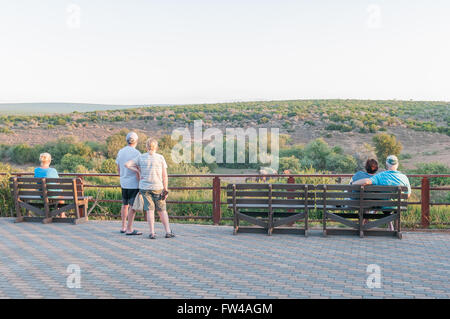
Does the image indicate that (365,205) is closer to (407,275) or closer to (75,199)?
(407,275)

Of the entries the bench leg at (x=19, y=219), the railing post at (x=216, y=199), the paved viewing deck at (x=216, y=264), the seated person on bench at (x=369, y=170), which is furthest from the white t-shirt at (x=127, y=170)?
the seated person on bench at (x=369, y=170)

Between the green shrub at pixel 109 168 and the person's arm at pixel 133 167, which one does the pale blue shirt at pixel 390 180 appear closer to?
the person's arm at pixel 133 167

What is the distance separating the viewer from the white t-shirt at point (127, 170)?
8.98m

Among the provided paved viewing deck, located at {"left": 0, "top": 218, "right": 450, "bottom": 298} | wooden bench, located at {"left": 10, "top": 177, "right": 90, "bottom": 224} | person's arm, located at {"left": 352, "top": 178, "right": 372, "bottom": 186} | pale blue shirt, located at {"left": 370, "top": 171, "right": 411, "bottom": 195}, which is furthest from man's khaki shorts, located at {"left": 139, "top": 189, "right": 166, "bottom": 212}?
pale blue shirt, located at {"left": 370, "top": 171, "right": 411, "bottom": 195}

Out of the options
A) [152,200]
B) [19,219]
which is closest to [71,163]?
[19,219]

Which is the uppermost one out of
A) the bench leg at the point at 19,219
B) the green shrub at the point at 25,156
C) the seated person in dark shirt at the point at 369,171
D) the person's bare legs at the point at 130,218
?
the seated person in dark shirt at the point at 369,171

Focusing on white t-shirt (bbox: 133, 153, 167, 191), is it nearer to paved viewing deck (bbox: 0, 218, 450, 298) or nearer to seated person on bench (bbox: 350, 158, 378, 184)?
paved viewing deck (bbox: 0, 218, 450, 298)

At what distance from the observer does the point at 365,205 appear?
28.3ft

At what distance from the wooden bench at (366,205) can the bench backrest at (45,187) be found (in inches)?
187

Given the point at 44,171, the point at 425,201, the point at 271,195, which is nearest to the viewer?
the point at 271,195

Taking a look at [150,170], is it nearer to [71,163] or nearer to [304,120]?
[71,163]

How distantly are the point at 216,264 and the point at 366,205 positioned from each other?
298 cm

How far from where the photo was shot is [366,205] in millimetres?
8625
